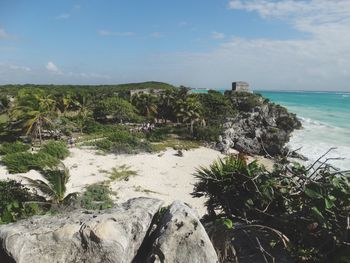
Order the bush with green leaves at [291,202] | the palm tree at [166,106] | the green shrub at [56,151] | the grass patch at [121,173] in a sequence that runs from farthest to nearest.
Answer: the palm tree at [166,106]
the green shrub at [56,151]
the grass patch at [121,173]
the bush with green leaves at [291,202]

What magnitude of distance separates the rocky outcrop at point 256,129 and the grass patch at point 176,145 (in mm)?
2597

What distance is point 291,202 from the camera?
6.75 meters

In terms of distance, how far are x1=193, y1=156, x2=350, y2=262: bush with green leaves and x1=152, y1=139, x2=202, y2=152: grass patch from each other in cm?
2289

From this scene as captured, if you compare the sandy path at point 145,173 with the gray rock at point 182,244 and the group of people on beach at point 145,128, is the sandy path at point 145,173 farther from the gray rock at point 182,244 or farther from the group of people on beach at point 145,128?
the gray rock at point 182,244

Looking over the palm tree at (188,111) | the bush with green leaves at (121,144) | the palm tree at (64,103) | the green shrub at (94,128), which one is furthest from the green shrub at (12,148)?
the palm tree at (188,111)

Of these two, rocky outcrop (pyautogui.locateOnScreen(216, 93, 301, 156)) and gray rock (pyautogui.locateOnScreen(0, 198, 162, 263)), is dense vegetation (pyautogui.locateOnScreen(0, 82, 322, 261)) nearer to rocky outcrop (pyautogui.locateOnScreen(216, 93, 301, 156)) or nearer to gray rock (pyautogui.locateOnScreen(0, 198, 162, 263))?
rocky outcrop (pyautogui.locateOnScreen(216, 93, 301, 156))

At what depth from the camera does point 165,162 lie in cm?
2723

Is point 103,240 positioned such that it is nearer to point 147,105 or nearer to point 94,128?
point 94,128

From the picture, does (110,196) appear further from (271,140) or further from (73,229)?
(271,140)

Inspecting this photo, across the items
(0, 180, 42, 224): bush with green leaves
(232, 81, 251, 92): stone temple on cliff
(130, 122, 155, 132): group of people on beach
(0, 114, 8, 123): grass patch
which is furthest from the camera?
(232, 81, 251, 92): stone temple on cliff

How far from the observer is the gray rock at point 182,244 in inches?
226

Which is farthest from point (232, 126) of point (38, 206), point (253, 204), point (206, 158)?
point (253, 204)

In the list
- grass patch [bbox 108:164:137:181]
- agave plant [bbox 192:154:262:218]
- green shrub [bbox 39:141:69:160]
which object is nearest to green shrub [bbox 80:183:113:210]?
grass patch [bbox 108:164:137:181]

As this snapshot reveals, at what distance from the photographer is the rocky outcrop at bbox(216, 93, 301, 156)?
36.2 meters
